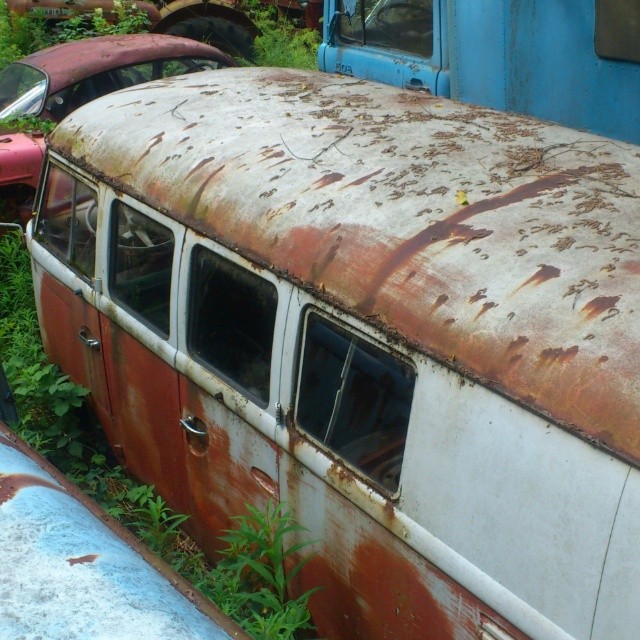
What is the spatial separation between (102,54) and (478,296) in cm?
630

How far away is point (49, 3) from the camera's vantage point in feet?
34.2

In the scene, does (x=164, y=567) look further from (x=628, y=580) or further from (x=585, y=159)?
(x=585, y=159)

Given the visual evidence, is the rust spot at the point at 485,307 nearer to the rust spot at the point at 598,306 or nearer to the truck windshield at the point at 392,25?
the rust spot at the point at 598,306

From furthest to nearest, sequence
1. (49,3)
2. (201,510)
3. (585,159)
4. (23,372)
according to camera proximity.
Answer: (49,3), (23,372), (201,510), (585,159)

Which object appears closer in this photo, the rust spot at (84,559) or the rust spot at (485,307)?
the rust spot at (84,559)

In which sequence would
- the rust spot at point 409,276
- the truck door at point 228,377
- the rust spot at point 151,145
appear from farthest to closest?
the rust spot at point 151,145
the truck door at point 228,377
the rust spot at point 409,276

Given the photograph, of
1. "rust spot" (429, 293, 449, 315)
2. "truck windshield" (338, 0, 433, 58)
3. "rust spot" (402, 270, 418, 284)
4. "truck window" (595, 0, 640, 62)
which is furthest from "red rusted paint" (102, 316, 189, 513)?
"truck windshield" (338, 0, 433, 58)

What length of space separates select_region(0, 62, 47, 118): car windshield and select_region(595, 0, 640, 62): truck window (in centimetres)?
449

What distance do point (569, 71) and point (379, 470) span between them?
135 inches

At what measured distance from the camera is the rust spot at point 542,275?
2.43 m

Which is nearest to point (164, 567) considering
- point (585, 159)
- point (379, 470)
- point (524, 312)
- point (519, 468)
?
point (379, 470)

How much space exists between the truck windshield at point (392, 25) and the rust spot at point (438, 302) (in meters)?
4.26

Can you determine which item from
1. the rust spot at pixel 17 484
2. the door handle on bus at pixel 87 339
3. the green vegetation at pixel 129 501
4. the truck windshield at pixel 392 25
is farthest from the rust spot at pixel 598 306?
the truck windshield at pixel 392 25

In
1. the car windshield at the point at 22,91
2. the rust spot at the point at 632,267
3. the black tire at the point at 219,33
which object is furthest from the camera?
the black tire at the point at 219,33
